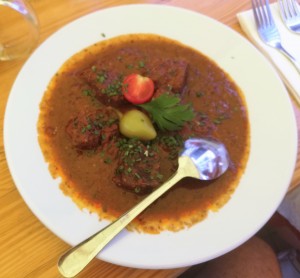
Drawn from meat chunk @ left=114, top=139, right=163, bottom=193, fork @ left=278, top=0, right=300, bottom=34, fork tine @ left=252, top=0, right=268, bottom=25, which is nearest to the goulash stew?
meat chunk @ left=114, top=139, right=163, bottom=193

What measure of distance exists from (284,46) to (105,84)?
891 mm

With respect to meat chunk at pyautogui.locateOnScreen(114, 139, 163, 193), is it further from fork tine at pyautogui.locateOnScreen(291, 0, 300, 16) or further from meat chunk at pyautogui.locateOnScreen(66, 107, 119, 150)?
fork tine at pyautogui.locateOnScreen(291, 0, 300, 16)

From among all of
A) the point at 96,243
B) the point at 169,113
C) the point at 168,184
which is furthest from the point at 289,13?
the point at 96,243

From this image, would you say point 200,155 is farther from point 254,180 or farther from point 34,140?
point 34,140

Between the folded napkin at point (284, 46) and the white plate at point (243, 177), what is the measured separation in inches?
6.2

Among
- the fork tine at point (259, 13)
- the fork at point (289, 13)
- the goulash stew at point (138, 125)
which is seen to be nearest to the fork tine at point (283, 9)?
the fork at point (289, 13)

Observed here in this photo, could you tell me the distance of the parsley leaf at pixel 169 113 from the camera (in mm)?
1291

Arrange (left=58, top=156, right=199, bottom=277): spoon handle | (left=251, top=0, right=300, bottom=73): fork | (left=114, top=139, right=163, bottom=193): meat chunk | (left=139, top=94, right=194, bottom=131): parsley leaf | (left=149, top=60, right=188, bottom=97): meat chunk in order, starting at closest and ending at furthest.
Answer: (left=58, top=156, right=199, bottom=277): spoon handle < (left=114, top=139, right=163, bottom=193): meat chunk < (left=139, top=94, right=194, bottom=131): parsley leaf < (left=149, top=60, right=188, bottom=97): meat chunk < (left=251, top=0, right=300, bottom=73): fork

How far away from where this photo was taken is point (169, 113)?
50.8 inches

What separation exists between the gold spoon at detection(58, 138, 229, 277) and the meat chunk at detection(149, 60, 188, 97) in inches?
10.0

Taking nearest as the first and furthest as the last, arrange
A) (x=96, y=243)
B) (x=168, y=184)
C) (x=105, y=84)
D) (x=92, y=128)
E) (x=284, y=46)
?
(x=96, y=243)
(x=168, y=184)
(x=92, y=128)
(x=105, y=84)
(x=284, y=46)

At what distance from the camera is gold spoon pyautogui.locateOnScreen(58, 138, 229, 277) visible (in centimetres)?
100

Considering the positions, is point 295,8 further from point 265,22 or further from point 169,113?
point 169,113

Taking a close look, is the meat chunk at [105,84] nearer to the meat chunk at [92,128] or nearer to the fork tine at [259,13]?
the meat chunk at [92,128]
